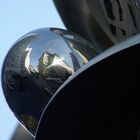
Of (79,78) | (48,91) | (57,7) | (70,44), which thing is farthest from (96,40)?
(79,78)

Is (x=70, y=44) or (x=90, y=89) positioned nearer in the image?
(x=90, y=89)

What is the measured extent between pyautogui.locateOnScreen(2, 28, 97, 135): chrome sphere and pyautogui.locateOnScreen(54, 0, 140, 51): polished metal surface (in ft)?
0.24

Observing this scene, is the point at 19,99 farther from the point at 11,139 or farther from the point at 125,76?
the point at 125,76

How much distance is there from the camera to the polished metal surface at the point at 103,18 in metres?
0.60

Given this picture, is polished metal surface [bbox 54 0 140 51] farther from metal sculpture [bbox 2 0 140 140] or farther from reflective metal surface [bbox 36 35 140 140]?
reflective metal surface [bbox 36 35 140 140]

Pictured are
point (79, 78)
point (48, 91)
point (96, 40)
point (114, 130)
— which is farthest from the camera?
point (96, 40)

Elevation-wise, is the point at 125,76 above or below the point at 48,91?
above

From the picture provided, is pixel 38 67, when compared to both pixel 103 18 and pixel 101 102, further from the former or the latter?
pixel 101 102

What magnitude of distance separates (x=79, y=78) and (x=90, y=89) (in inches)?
1.6

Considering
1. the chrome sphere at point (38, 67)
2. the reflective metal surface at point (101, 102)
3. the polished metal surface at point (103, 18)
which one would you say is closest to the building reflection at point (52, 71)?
the chrome sphere at point (38, 67)

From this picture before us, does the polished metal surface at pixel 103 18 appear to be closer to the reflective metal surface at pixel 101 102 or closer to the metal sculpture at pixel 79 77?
the metal sculpture at pixel 79 77

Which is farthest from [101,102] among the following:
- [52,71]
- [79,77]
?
[52,71]

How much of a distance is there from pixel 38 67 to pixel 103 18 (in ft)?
0.51

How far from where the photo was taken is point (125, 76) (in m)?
0.40
